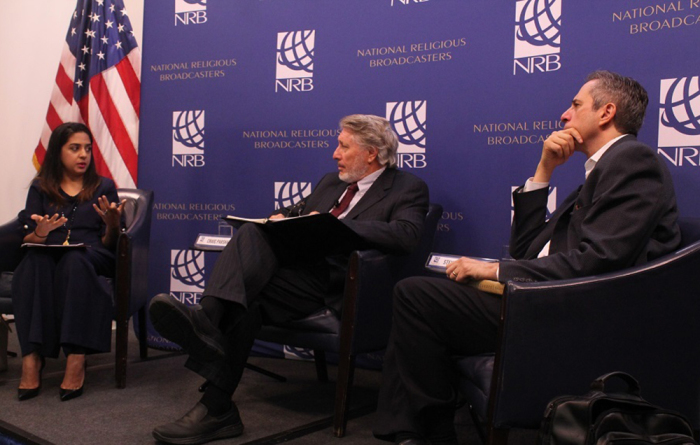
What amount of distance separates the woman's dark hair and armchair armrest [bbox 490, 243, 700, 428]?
2.35 m

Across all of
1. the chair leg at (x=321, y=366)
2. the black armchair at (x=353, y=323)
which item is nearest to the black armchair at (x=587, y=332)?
the black armchair at (x=353, y=323)

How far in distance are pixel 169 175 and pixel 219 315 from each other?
199 centimetres

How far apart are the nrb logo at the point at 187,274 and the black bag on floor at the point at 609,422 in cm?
280

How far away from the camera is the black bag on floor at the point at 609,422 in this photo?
4.95 ft

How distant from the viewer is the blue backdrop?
2719 millimetres

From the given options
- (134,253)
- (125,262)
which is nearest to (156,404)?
(125,262)

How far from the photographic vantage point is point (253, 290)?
2.56m

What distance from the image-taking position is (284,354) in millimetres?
3832

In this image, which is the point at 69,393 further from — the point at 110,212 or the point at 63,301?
the point at 110,212

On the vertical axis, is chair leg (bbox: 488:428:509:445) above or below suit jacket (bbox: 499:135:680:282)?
below

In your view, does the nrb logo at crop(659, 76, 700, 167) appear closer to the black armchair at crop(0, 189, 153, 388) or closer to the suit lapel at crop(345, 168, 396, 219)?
the suit lapel at crop(345, 168, 396, 219)

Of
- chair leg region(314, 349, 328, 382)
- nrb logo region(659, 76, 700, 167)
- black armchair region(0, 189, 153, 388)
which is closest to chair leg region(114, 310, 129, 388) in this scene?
black armchair region(0, 189, 153, 388)

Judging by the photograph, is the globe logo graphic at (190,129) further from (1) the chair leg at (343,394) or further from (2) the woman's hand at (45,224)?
(1) the chair leg at (343,394)

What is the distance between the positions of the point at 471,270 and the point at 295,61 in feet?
6.83
